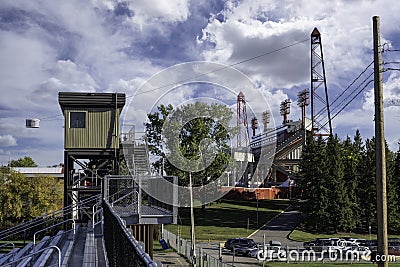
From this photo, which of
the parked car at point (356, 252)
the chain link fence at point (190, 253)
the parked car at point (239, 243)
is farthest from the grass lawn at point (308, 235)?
the chain link fence at point (190, 253)

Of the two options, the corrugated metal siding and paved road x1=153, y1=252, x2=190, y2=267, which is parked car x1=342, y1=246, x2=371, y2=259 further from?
the corrugated metal siding

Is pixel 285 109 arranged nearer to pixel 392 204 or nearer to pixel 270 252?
pixel 392 204

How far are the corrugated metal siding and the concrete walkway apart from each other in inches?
747

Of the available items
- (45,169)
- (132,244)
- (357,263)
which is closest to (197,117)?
(357,263)

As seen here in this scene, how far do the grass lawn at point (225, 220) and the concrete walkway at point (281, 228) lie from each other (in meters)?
0.81

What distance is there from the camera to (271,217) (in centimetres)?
5325

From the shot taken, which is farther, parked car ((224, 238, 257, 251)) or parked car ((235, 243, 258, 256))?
parked car ((224, 238, 257, 251))

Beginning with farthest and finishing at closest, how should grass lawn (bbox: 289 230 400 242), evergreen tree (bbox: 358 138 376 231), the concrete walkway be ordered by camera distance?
evergreen tree (bbox: 358 138 376 231) → grass lawn (bbox: 289 230 400 242) → the concrete walkway

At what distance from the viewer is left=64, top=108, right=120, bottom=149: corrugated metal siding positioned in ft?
84.8

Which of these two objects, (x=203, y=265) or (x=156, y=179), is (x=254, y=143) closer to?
(x=203, y=265)

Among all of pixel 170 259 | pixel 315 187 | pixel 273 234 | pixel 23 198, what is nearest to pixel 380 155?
pixel 170 259

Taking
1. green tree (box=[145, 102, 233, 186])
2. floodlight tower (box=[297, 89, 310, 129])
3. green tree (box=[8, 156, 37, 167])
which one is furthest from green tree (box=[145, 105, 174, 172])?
green tree (box=[8, 156, 37, 167])

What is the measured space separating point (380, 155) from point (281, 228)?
33.8 metres

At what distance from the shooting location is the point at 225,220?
161 feet
